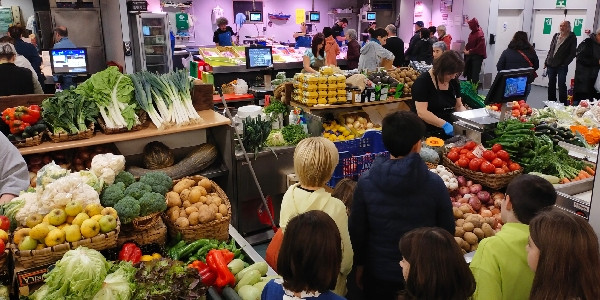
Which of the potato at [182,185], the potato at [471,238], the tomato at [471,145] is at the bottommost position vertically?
the potato at [471,238]

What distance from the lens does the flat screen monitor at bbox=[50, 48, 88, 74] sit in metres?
8.61

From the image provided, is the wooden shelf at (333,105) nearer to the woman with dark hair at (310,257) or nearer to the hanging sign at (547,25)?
the woman with dark hair at (310,257)

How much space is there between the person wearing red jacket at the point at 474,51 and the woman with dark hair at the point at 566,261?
1160 cm

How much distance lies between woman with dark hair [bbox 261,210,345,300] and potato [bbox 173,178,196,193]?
1.74 metres

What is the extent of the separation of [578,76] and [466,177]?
302 inches

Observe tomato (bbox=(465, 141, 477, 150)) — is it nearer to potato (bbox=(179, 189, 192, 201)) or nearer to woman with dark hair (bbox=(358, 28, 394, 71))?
potato (bbox=(179, 189, 192, 201))

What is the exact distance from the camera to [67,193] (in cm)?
277

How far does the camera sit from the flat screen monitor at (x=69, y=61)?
861cm

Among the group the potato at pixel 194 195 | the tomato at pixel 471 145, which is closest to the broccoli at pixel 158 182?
the potato at pixel 194 195

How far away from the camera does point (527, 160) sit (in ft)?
12.9

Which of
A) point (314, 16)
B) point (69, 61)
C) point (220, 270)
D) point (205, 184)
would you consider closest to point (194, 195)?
point (205, 184)

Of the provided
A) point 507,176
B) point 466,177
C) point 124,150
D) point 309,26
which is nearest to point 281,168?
point 124,150

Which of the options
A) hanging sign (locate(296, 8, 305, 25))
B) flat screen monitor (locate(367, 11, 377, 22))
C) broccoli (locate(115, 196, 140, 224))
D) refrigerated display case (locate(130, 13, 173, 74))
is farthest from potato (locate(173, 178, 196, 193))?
hanging sign (locate(296, 8, 305, 25))

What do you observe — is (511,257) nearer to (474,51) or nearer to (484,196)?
(484,196)
